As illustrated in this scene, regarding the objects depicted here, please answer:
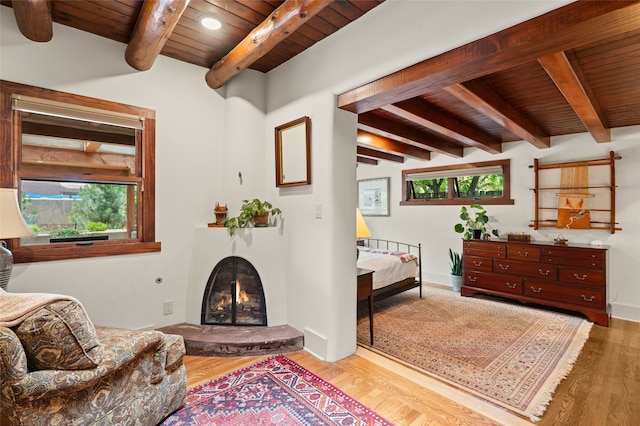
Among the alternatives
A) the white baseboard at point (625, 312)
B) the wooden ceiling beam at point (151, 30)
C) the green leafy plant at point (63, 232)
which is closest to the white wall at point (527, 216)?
the white baseboard at point (625, 312)

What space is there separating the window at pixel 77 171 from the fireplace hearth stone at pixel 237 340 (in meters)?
0.90

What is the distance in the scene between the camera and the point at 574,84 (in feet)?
7.62

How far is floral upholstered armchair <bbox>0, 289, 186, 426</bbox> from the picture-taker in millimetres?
1262

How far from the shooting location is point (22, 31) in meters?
2.24

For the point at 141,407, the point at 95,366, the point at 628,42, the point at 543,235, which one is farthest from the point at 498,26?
the point at 543,235

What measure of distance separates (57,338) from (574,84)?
11.7ft

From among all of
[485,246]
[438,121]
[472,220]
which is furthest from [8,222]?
[472,220]

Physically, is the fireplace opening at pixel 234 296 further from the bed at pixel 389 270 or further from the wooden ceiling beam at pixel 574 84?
the wooden ceiling beam at pixel 574 84

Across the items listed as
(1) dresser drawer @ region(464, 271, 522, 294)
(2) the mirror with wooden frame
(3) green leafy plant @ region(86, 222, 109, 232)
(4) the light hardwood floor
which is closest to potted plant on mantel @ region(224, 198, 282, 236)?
(2) the mirror with wooden frame

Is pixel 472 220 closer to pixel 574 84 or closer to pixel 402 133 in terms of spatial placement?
pixel 402 133

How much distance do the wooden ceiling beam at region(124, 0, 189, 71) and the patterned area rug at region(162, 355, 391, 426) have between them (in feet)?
8.28

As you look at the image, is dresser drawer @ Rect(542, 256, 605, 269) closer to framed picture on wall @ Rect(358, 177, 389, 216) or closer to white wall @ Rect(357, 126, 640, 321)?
white wall @ Rect(357, 126, 640, 321)

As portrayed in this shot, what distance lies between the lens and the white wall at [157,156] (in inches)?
92.7

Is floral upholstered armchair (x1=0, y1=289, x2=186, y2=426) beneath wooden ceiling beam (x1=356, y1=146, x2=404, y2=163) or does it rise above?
beneath
